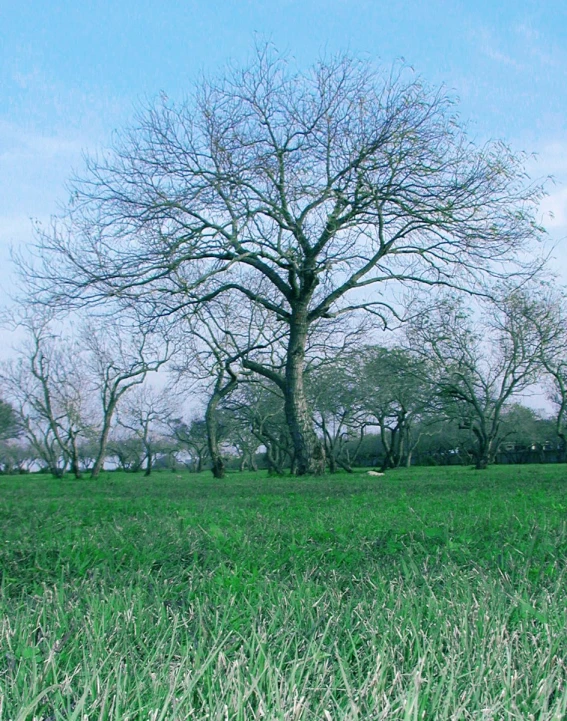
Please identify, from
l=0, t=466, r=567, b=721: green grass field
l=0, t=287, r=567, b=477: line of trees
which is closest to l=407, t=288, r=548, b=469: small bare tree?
l=0, t=287, r=567, b=477: line of trees

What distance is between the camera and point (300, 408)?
18109 millimetres

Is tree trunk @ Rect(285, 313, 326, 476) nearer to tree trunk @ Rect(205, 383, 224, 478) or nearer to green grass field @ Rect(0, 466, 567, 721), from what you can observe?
tree trunk @ Rect(205, 383, 224, 478)

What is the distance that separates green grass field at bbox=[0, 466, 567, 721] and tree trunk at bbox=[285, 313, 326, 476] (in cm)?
1363

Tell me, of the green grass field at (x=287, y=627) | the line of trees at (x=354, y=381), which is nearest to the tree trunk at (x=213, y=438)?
the line of trees at (x=354, y=381)

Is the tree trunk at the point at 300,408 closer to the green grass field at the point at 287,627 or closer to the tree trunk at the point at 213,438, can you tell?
the tree trunk at the point at 213,438

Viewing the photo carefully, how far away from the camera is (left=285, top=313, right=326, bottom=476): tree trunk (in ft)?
58.8

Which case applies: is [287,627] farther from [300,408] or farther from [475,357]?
[475,357]

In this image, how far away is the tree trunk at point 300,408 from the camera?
58.8ft

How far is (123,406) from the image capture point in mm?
65000

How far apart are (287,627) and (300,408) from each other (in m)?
16.0

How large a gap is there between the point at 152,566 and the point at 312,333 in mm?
23614

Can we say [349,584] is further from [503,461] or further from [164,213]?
[503,461]

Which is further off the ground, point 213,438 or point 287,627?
point 213,438

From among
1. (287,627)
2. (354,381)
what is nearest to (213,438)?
(354,381)
